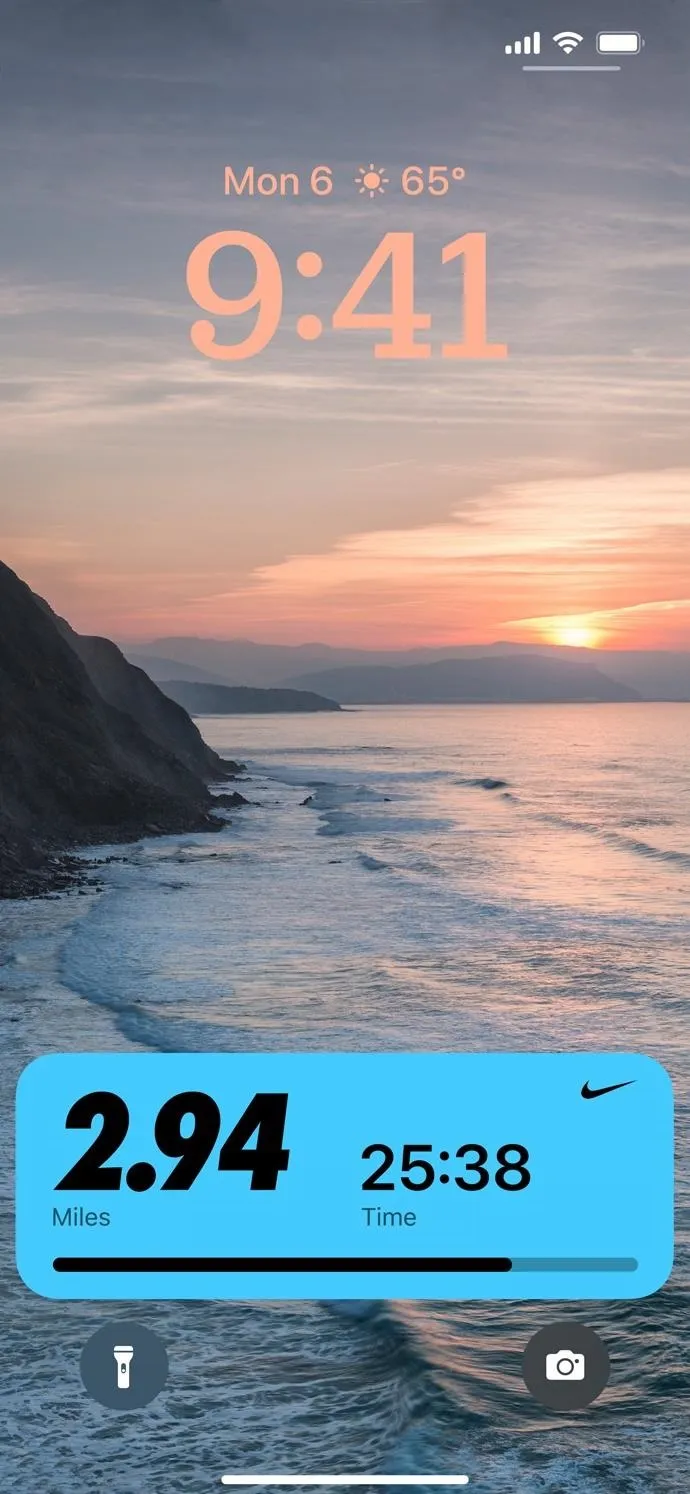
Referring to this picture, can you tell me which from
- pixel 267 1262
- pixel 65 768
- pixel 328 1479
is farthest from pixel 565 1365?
pixel 65 768

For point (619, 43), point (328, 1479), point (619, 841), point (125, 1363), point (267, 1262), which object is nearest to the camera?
point (328, 1479)

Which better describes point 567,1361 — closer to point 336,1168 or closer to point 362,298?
point 336,1168

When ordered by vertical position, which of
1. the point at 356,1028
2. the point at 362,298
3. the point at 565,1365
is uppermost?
the point at 362,298

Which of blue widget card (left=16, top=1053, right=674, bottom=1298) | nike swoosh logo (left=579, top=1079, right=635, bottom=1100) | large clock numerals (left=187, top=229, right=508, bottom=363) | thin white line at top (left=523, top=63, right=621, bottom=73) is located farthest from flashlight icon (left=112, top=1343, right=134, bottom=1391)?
thin white line at top (left=523, top=63, right=621, bottom=73)

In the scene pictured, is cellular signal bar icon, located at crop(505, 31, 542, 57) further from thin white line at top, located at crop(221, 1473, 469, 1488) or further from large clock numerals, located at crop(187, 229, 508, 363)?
thin white line at top, located at crop(221, 1473, 469, 1488)

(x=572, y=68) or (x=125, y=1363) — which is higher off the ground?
(x=572, y=68)

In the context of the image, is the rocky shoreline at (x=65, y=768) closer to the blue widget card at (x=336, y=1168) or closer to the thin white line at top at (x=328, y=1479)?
the blue widget card at (x=336, y=1168)

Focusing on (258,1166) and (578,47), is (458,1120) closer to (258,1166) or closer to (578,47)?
(258,1166)
